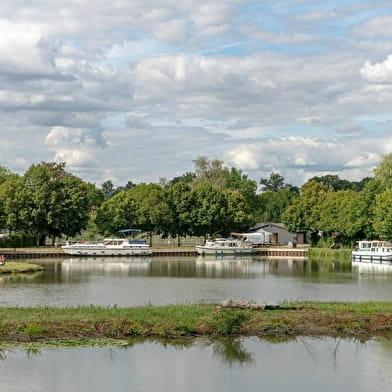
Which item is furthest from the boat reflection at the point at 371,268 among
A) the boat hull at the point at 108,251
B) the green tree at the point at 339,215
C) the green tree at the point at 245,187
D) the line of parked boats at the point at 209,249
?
the green tree at the point at 245,187

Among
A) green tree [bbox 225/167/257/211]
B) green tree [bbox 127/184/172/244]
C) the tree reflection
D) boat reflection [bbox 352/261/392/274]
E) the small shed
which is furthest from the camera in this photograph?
green tree [bbox 225/167/257/211]

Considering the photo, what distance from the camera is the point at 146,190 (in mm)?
110188

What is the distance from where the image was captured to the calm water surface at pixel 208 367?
19.8 meters

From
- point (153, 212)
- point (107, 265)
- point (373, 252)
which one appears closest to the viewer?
point (107, 265)

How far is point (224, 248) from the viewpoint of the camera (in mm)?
98250

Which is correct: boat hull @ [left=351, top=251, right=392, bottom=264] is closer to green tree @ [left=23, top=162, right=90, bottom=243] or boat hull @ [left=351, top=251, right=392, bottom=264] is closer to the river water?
green tree @ [left=23, top=162, right=90, bottom=243]

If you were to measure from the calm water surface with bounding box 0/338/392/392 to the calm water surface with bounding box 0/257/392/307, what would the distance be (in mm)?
12645

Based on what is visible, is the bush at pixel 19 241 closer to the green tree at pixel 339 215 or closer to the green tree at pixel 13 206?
the green tree at pixel 13 206

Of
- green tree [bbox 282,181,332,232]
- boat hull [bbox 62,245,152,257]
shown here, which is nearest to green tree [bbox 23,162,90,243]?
boat hull [bbox 62,245,152,257]

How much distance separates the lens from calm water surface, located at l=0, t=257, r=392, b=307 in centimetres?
4019

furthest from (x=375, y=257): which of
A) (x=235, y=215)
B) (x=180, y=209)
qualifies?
(x=180, y=209)

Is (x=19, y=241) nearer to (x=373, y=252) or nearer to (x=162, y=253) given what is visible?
(x=162, y=253)

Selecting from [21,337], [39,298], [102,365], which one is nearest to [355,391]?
[102,365]

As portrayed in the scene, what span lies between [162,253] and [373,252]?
2850cm
